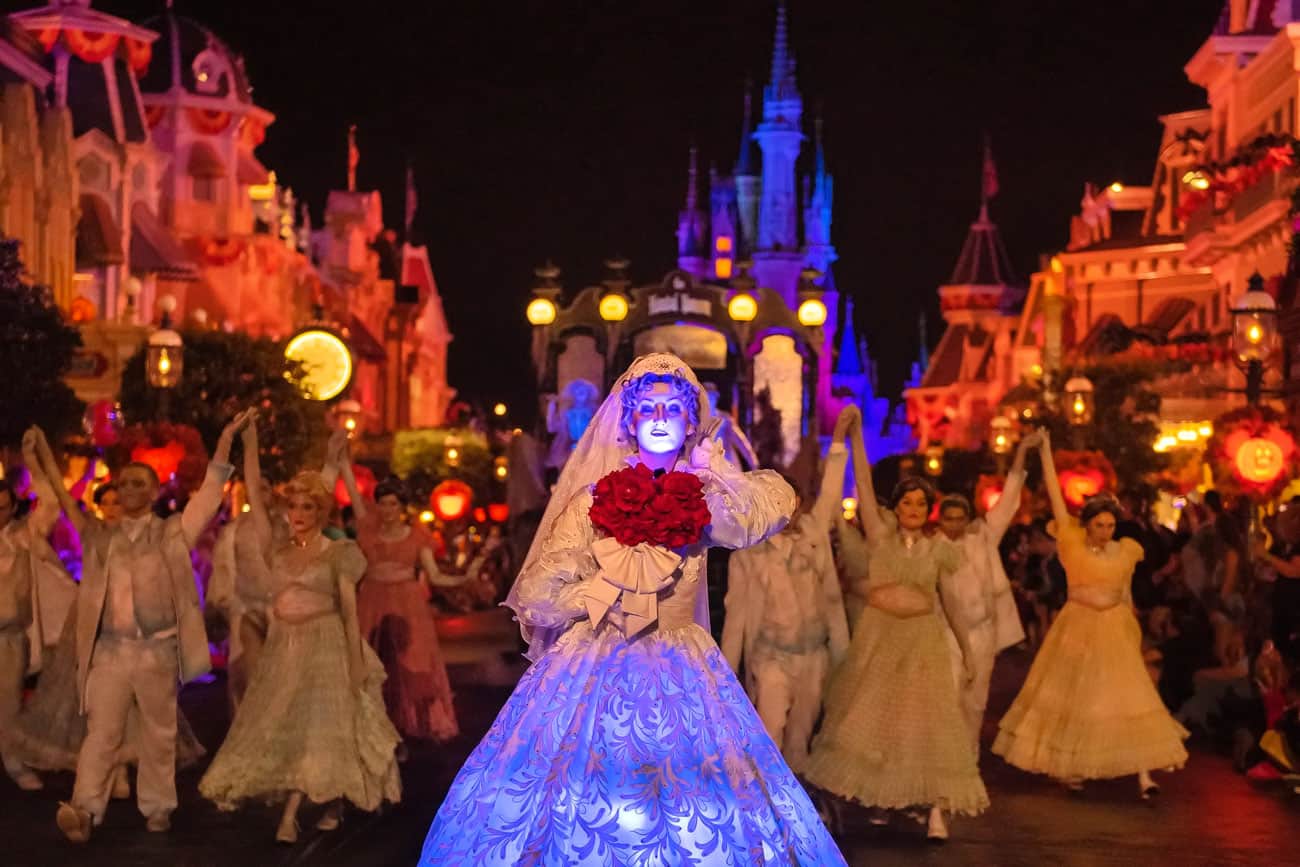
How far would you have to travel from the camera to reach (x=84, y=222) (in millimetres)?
46812

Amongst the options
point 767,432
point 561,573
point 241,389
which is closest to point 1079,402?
point 767,432

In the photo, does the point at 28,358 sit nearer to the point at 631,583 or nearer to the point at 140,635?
the point at 140,635

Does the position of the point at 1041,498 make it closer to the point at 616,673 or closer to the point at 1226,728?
the point at 1226,728

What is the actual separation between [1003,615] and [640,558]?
6.01 metres

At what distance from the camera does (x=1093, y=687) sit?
42.6 ft

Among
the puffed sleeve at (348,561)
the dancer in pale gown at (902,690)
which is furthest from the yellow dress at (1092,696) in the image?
the puffed sleeve at (348,561)

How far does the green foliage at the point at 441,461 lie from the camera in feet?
158

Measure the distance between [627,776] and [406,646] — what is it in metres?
7.65

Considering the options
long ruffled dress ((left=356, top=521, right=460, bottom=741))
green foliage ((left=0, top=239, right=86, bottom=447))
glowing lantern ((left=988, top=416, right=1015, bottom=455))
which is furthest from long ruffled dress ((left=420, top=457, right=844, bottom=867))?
glowing lantern ((left=988, top=416, right=1015, bottom=455))

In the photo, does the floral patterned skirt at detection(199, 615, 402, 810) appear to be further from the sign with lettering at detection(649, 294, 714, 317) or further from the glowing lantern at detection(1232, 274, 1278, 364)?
the sign with lettering at detection(649, 294, 714, 317)

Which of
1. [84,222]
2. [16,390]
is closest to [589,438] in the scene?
[16,390]

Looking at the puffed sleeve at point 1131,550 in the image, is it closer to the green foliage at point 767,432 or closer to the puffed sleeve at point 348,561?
the puffed sleeve at point 348,561

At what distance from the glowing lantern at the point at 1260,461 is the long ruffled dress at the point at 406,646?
745cm

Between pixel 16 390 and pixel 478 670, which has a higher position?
pixel 16 390
